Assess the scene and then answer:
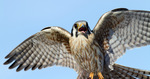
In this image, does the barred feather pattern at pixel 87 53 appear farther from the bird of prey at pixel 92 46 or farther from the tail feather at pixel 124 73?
the tail feather at pixel 124 73

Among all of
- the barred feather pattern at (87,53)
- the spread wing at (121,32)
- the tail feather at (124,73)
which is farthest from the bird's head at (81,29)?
the tail feather at (124,73)

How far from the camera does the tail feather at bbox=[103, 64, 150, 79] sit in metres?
12.0

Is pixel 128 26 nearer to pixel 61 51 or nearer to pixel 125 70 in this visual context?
pixel 125 70

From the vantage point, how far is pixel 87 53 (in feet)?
36.6

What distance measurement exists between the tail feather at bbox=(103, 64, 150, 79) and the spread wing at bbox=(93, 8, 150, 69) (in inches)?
16.7

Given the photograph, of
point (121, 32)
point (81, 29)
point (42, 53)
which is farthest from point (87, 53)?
point (42, 53)

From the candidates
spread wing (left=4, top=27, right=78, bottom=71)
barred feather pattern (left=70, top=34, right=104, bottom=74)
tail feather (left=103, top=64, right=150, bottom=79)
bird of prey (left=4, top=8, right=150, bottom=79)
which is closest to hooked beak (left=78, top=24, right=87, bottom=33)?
bird of prey (left=4, top=8, right=150, bottom=79)

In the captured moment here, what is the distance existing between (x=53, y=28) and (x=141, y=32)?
9.77 feet

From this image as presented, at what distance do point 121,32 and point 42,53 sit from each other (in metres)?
2.91

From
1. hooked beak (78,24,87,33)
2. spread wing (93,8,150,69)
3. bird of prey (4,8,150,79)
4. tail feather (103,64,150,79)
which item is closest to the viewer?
hooked beak (78,24,87,33)

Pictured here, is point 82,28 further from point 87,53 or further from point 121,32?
point 121,32

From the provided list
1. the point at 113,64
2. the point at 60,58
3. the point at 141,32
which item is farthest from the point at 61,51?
the point at 141,32

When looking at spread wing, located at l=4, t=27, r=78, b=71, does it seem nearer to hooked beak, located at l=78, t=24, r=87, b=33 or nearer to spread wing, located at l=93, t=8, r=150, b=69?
hooked beak, located at l=78, t=24, r=87, b=33

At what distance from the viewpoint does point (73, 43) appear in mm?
11234
